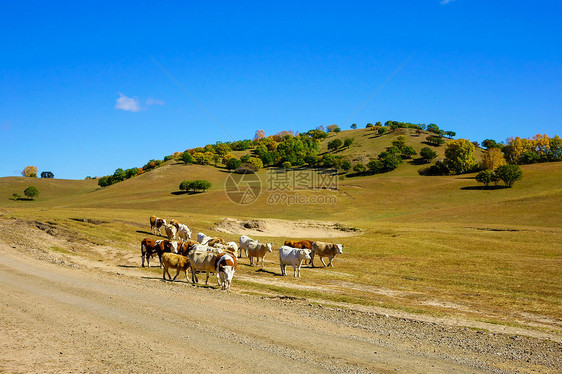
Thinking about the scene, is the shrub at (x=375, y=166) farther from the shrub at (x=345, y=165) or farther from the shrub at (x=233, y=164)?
the shrub at (x=233, y=164)

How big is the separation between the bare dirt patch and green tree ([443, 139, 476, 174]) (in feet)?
280

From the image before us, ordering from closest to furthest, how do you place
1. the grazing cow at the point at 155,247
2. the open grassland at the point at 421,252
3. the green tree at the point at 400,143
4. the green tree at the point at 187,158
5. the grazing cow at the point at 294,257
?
1. the open grassland at the point at 421,252
2. the grazing cow at the point at 294,257
3. the grazing cow at the point at 155,247
4. the green tree at the point at 400,143
5. the green tree at the point at 187,158

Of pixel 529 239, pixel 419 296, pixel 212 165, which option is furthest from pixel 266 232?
pixel 212 165

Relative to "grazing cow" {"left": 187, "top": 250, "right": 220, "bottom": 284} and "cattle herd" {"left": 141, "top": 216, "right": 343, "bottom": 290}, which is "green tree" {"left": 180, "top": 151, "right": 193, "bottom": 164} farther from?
"grazing cow" {"left": 187, "top": 250, "right": 220, "bottom": 284}

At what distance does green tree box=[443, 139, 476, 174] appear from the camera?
128 meters

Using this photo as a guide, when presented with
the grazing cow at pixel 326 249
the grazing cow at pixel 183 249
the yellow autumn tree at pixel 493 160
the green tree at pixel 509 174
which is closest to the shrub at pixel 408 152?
the yellow autumn tree at pixel 493 160

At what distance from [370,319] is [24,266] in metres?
19.7

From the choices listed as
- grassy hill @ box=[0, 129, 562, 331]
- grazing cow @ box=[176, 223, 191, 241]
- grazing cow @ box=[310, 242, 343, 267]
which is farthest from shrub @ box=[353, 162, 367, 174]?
grazing cow @ box=[310, 242, 343, 267]

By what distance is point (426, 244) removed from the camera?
4016cm

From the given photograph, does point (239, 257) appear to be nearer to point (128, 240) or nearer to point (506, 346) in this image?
point (128, 240)

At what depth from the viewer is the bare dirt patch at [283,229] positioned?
51.8 m

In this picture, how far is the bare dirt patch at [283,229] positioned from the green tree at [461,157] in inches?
3358

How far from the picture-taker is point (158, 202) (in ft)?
327

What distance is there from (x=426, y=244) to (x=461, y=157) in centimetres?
9906
